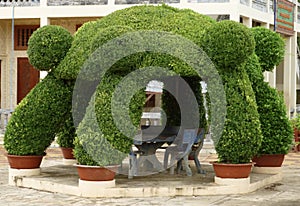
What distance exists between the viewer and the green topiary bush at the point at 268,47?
11570mm

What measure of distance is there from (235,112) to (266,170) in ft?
7.60

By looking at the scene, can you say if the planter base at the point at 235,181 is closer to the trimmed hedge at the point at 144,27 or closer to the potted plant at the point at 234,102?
the potted plant at the point at 234,102

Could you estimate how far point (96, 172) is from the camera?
927cm

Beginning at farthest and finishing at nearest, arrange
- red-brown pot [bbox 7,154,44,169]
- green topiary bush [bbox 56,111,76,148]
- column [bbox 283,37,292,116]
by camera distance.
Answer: column [bbox 283,37,292,116] → green topiary bush [bbox 56,111,76,148] → red-brown pot [bbox 7,154,44,169]

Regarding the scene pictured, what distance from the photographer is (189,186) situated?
976 centimetres

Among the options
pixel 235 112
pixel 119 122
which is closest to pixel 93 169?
pixel 119 122

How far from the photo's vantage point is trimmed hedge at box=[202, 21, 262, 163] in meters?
9.52

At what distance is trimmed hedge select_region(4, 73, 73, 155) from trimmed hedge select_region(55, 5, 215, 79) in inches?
13.7

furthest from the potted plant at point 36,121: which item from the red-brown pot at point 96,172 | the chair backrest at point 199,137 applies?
the chair backrest at point 199,137

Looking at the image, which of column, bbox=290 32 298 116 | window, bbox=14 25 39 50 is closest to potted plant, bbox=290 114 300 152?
column, bbox=290 32 298 116

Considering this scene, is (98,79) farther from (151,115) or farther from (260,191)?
(151,115)

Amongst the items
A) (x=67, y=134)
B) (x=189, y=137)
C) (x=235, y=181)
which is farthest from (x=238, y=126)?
(x=67, y=134)

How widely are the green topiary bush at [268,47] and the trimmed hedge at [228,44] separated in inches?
77.9

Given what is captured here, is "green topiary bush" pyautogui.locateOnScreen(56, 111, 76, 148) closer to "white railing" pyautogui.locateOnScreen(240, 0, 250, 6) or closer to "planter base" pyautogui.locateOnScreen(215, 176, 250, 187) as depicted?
"planter base" pyautogui.locateOnScreen(215, 176, 250, 187)
